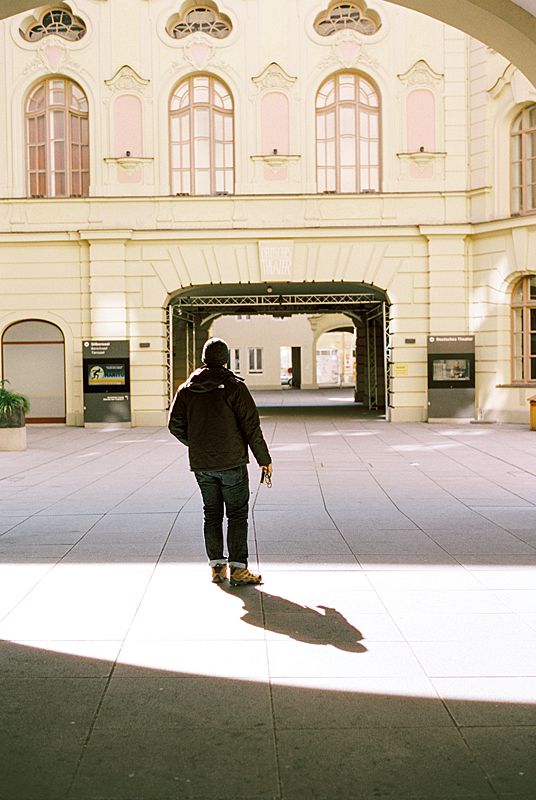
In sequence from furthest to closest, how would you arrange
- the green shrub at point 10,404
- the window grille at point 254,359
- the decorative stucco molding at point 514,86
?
the window grille at point 254,359, the decorative stucco molding at point 514,86, the green shrub at point 10,404

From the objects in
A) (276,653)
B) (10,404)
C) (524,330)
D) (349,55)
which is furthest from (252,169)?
(276,653)

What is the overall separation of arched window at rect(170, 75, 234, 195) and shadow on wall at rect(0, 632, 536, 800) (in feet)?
68.1

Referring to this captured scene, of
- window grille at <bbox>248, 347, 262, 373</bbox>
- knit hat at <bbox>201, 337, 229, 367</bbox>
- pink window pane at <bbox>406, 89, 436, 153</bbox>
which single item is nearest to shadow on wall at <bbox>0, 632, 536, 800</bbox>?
knit hat at <bbox>201, 337, 229, 367</bbox>

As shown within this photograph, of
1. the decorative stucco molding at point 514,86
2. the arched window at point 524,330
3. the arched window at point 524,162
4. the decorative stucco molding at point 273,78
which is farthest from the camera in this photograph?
the decorative stucco molding at point 273,78

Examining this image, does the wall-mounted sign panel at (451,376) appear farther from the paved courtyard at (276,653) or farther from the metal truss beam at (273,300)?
the paved courtyard at (276,653)

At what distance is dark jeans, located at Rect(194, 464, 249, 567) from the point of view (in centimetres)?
655

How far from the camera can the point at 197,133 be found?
24.2m

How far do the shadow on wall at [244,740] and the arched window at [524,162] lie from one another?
2068 centimetres

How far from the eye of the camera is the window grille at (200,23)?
78.9ft

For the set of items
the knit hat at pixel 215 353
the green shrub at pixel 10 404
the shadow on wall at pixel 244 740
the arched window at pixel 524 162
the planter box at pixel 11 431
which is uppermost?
the arched window at pixel 524 162

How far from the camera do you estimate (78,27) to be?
950 inches

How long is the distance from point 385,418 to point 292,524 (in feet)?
55.5

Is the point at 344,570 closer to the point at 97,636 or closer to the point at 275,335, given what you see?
the point at 97,636

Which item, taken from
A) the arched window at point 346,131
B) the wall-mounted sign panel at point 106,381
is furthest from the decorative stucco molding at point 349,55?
the wall-mounted sign panel at point 106,381
